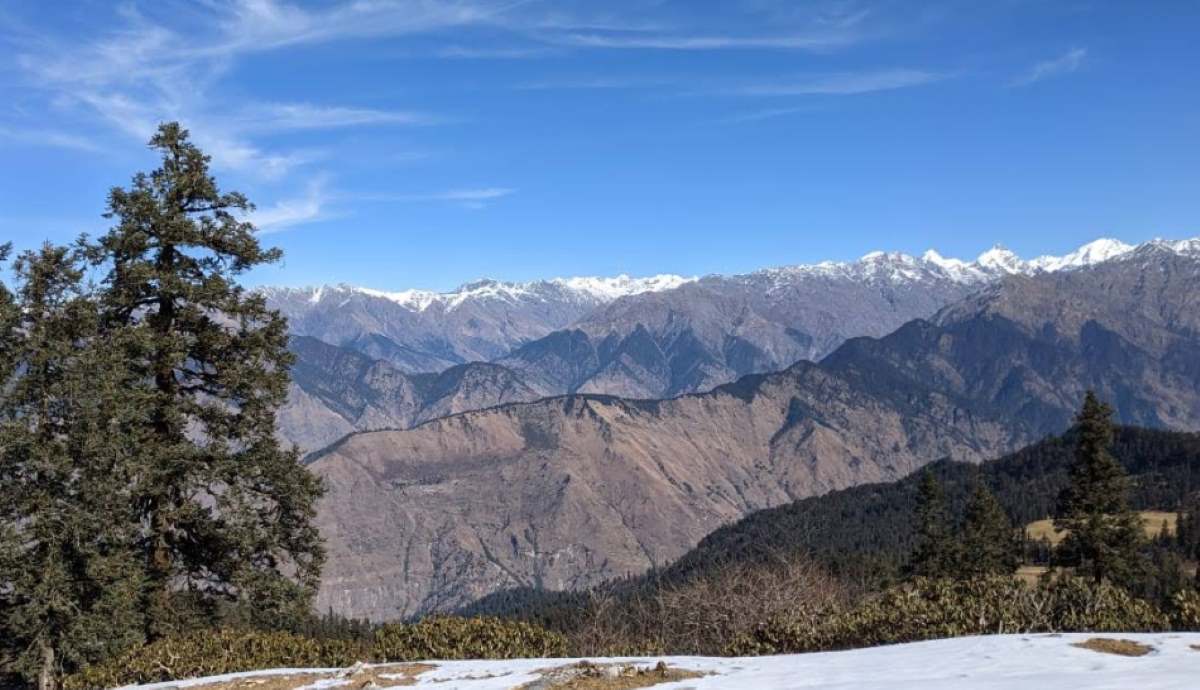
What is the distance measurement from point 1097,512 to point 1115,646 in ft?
151

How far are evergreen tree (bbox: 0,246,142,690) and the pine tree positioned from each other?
190 centimetres

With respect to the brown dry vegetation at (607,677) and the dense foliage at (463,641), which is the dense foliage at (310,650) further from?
the brown dry vegetation at (607,677)

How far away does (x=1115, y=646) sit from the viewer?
43.2 ft

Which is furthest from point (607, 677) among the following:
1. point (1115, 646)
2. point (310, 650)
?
point (1115, 646)

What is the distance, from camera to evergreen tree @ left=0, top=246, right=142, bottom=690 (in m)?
18.3

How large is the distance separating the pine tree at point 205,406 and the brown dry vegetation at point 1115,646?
58.6 ft

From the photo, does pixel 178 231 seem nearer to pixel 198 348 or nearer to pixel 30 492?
pixel 198 348

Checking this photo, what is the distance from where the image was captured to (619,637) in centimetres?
2648

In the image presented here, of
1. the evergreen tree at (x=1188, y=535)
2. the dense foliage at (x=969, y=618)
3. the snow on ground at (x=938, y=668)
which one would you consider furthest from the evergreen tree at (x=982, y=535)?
the evergreen tree at (x=1188, y=535)

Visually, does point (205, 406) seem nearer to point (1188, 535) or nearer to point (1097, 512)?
point (1097, 512)

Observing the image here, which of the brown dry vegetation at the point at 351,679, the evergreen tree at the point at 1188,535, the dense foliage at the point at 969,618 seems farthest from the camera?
the evergreen tree at the point at 1188,535

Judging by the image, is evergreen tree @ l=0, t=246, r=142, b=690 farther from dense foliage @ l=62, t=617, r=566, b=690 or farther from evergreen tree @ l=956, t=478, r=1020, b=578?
evergreen tree @ l=956, t=478, r=1020, b=578

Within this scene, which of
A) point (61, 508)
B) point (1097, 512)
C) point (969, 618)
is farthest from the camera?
point (1097, 512)

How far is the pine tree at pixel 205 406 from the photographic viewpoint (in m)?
22.0
